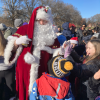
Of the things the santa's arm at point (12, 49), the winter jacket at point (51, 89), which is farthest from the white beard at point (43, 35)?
the winter jacket at point (51, 89)

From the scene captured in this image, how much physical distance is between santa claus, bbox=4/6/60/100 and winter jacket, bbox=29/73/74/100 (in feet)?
0.64

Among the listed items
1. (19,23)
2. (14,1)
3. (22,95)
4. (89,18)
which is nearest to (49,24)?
(22,95)

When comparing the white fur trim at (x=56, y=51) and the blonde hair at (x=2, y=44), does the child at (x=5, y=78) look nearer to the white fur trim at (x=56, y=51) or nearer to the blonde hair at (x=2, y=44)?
the blonde hair at (x=2, y=44)

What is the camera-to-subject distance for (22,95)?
1.32 m

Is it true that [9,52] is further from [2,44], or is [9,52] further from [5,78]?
[5,78]

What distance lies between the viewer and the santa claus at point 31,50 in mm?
1307

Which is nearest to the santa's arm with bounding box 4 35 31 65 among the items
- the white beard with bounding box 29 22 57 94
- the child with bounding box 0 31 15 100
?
the child with bounding box 0 31 15 100

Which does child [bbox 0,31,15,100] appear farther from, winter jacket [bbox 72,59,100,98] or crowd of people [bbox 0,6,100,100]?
winter jacket [bbox 72,59,100,98]

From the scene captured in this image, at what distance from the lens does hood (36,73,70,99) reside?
1081 millimetres

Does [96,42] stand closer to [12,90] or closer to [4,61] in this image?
[4,61]

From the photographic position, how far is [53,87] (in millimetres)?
1111

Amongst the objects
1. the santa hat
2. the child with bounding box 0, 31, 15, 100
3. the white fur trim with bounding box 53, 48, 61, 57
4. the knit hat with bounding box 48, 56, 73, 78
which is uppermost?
the santa hat

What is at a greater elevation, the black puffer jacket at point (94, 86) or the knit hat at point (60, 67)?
the knit hat at point (60, 67)

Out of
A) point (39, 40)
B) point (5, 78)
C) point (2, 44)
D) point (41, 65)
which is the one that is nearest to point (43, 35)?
point (39, 40)
